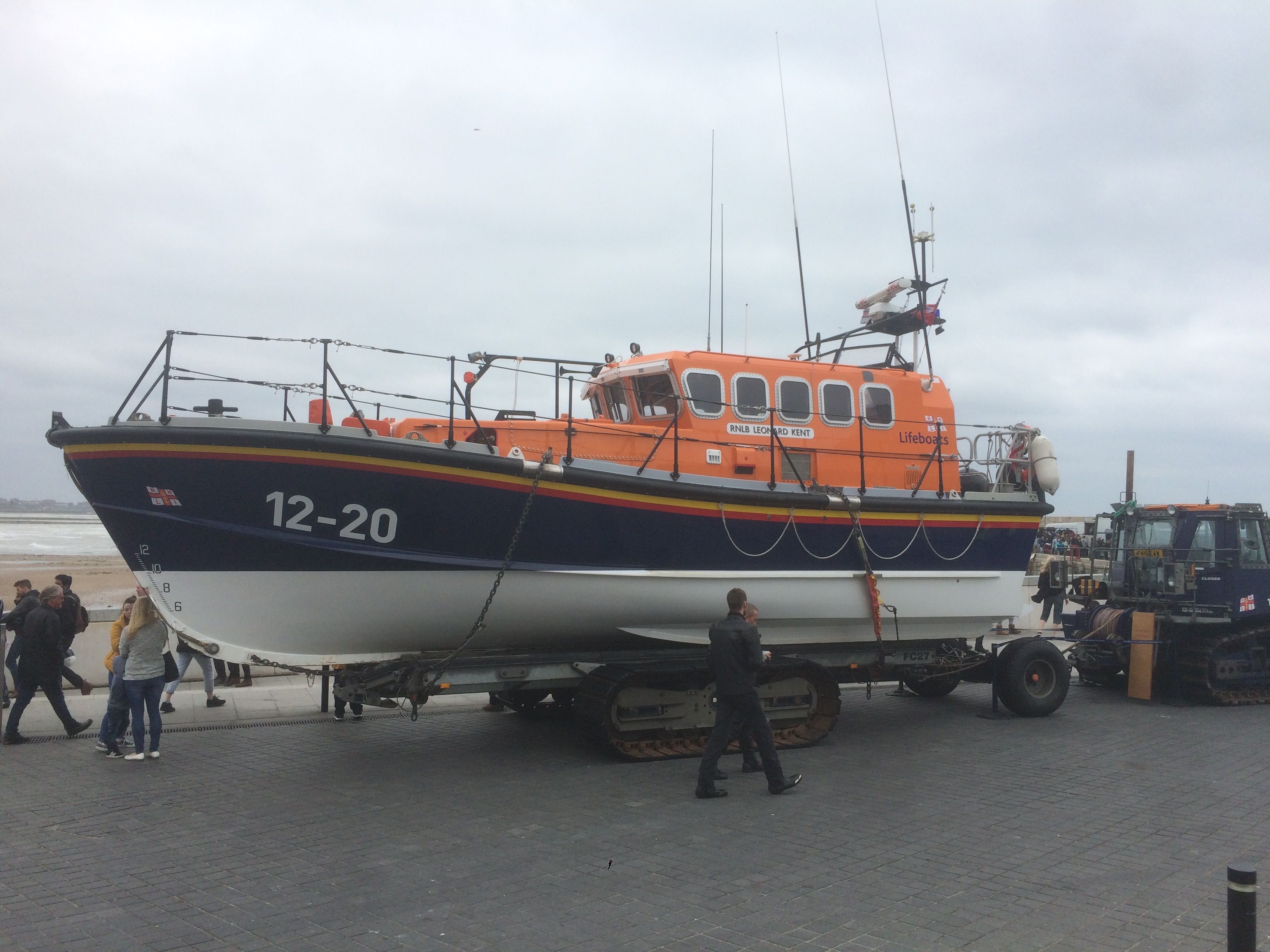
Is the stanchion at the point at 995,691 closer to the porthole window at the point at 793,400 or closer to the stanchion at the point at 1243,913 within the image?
the porthole window at the point at 793,400

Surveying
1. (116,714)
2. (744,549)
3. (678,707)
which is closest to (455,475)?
(744,549)

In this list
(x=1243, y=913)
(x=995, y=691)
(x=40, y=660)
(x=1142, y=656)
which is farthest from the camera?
(x=1142, y=656)

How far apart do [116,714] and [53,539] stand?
64688mm

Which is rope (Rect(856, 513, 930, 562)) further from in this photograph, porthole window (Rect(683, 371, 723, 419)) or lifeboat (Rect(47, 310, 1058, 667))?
porthole window (Rect(683, 371, 723, 419))

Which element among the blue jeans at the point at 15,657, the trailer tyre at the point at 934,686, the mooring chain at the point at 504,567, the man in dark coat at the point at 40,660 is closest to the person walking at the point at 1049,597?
the trailer tyre at the point at 934,686

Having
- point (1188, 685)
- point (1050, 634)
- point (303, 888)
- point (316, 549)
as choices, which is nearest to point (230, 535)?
point (316, 549)

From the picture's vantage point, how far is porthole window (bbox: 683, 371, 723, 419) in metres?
8.77

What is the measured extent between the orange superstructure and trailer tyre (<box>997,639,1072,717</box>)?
84.8 inches

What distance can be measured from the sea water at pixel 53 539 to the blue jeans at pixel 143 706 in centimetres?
1482

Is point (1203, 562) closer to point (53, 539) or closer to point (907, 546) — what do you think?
point (907, 546)

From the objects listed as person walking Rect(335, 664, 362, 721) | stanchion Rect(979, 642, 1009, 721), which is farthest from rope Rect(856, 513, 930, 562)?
person walking Rect(335, 664, 362, 721)

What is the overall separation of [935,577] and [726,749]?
2.83 m

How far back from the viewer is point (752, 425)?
8.98m

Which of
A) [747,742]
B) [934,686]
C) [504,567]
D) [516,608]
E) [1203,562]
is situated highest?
[504,567]
